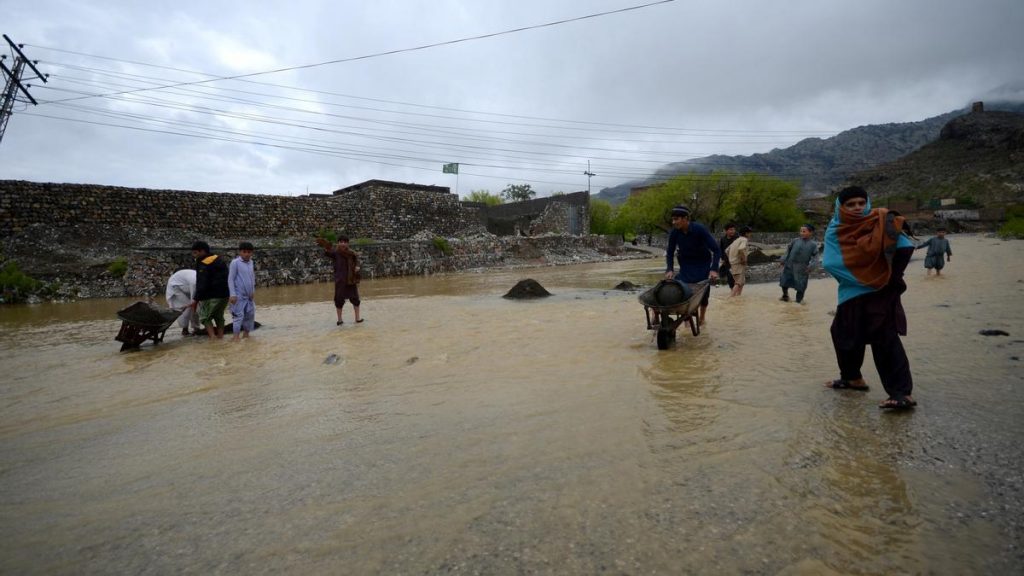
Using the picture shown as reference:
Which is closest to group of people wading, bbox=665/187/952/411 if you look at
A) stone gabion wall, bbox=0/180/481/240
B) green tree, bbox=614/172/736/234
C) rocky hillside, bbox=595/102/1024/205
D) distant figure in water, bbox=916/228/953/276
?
distant figure in water, bbox=916/228/953/276

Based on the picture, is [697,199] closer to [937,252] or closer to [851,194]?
[937,252]

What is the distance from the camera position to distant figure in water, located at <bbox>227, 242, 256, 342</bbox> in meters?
7.77

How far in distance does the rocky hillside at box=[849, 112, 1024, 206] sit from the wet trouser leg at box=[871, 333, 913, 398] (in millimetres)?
73519

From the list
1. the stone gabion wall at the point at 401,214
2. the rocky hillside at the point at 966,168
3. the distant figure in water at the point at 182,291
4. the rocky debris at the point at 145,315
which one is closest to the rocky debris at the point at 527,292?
the distant figure in water at the point at 182,291

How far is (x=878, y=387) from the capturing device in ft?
13.2

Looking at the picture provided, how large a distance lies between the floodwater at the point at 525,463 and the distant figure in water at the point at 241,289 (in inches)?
66.7

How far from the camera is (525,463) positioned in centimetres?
290

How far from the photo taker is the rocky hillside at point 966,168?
6159 cm

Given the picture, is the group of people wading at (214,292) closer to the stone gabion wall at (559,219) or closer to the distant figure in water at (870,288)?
the distant figure in water at (870,288)

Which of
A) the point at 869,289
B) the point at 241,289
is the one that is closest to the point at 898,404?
the point at 869,289

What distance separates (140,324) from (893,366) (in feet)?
28.7

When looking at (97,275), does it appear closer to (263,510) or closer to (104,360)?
(104,360)

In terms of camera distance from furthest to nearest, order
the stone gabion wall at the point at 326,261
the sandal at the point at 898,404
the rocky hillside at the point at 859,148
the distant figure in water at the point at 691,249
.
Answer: the rocky hillside at the point at 859,148 < the stone gabion wall at the point at 326,261 < the distant figure in water at the point at 691,249 < the sandal at the point at 898,404

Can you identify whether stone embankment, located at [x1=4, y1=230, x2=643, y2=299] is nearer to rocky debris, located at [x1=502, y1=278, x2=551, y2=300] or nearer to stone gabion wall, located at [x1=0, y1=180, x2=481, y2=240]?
stone gabion wall, located at [x1=0, y1=180, x2=481, y2=240]
